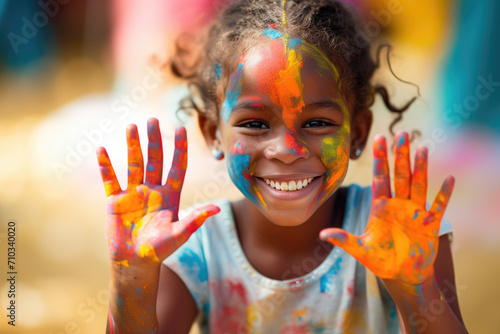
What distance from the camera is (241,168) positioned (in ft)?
4.10

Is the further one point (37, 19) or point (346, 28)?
point (37, 19)

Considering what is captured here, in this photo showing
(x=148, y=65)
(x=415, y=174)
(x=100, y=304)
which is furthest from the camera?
(x=148, y=65)

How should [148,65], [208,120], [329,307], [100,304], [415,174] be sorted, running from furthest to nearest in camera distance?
[148,65], [100,304], [208,120], [329,307], [415,174]

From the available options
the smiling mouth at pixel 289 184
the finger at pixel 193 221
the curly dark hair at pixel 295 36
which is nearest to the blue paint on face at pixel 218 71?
the curly dark hair at pixel 295 36

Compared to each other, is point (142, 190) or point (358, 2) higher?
point (358, 2)

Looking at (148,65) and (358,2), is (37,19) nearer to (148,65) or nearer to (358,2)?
(148,65)

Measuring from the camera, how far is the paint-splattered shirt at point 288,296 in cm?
138

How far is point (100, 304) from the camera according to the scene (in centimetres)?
213

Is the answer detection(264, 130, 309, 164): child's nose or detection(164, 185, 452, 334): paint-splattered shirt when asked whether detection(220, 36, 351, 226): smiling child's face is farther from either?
detection(164, 185, 452, 334): paint-splattered shirt

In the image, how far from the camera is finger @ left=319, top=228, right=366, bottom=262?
0.99 metres

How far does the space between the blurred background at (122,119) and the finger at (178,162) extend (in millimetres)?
899

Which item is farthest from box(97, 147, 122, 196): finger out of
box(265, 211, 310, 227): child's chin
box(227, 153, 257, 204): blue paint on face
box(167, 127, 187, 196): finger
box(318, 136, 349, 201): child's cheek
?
box(318, 136, 349, 201): child's cheek

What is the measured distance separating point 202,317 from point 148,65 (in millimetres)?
1350

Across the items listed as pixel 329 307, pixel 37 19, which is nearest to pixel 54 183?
pixel 37 19
